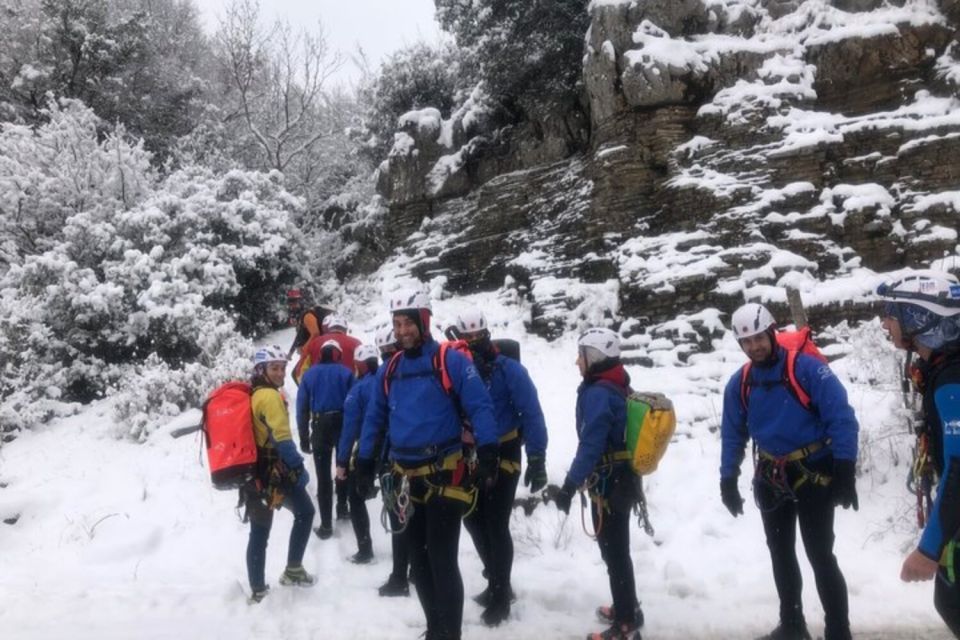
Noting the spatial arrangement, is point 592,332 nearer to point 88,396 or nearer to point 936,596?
point 936,596

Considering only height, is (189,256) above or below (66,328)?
above

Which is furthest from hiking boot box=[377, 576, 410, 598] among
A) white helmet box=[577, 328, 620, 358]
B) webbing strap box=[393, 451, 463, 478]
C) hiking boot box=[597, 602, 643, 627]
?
white helmet box=[577, 328, 620, 358]

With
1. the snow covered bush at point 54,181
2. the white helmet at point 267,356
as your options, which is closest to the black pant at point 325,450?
the white helmet at point 267,356

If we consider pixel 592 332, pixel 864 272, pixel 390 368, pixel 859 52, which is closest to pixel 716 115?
pixel 859 52

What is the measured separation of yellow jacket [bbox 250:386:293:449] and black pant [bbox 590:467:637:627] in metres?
2.56

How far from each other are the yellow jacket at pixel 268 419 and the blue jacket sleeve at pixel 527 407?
1849mm

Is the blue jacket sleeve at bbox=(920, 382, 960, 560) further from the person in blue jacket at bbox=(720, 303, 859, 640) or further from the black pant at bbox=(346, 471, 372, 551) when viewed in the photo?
the black pant at bbox=(346, 471, 372, 551)

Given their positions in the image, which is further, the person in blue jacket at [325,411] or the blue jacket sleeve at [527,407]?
the person in blue jacket at [325,411]

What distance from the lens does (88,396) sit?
12289 millimetres

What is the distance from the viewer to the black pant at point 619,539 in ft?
14.1

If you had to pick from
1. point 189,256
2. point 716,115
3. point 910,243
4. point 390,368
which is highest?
point 716,115

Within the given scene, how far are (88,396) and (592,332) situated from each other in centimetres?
1164

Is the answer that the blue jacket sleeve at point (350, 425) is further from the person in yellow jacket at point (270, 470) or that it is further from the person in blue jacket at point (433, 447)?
the person in blue jacket at point (433, 447)

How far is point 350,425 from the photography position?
5270 mm
